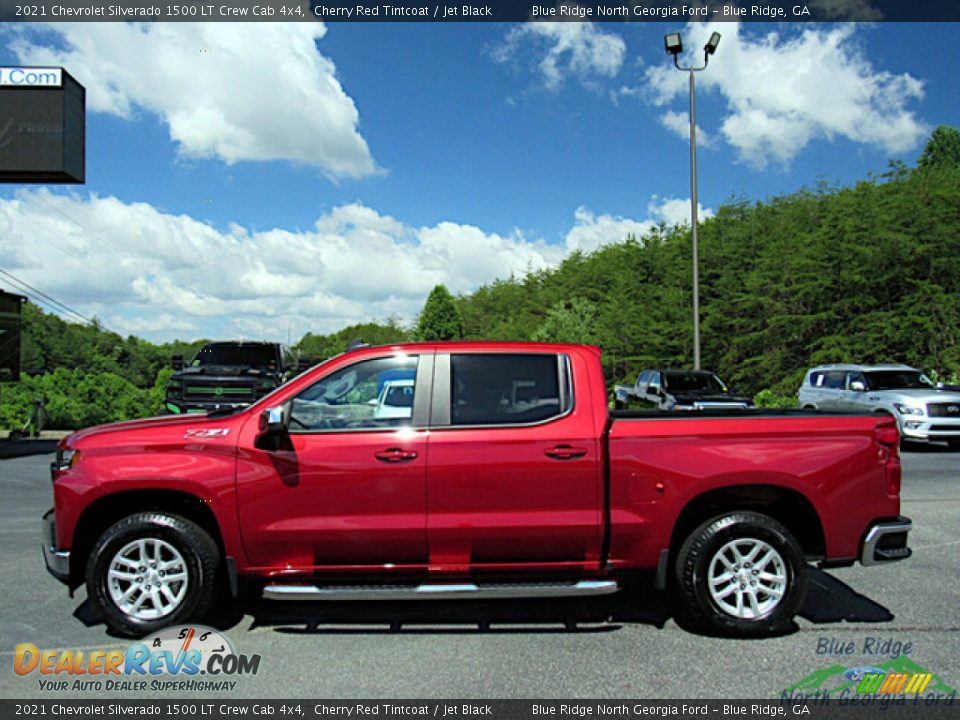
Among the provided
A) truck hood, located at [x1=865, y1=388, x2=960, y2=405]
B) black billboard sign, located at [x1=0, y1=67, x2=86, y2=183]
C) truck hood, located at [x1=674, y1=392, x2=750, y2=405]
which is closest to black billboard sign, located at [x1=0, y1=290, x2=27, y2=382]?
black billboard sign, located at [x1=0, y1=67, x2=86, y2=183]

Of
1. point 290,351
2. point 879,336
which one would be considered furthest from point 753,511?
point 879,336

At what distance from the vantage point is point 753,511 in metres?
5.03

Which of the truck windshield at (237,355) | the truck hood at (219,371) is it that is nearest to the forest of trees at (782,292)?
the truck windshield at (237,355)

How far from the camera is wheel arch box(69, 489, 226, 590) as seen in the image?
4.86 meters

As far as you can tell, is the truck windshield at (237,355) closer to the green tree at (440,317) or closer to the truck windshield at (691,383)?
the truck windshield at (691,383)

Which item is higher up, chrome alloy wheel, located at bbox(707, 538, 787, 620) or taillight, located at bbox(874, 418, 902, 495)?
taillight, located at bbox(874, 418, 902, 495)

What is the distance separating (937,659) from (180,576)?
4467 millimetres

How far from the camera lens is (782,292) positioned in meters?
31.4

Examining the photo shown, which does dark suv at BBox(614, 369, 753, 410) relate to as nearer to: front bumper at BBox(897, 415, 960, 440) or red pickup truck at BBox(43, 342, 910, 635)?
front bumper at BBox(897, 415, 960, 440)

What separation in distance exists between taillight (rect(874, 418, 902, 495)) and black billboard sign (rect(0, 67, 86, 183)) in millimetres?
17484

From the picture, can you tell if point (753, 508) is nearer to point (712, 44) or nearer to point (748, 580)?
point (748, 580)

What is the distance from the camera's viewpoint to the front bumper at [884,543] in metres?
4.79

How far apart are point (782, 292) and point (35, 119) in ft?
86.9

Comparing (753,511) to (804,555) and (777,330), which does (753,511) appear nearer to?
(804,555)
